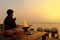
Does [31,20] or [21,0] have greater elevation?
[21,0]

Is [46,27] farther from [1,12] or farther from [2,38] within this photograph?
[2,38]

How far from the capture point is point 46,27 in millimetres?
4789

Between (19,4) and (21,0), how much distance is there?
0.15 m

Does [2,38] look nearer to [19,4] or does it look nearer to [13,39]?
[13,39]

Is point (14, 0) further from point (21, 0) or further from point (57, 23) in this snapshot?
point (57, 23)

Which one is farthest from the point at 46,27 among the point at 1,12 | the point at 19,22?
the point at 1,12

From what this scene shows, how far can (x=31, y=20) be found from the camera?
16.1 ft

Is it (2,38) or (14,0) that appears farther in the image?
(14,0)

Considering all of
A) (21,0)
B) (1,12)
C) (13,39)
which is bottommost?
(13,39)

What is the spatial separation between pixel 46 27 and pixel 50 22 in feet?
0.73

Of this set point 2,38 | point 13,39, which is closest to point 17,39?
point 13,39

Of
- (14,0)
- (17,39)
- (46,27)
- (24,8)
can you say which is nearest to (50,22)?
(46,27)

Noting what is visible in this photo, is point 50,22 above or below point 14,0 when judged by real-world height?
below

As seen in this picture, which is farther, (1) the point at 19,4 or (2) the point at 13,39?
(1) the point at 19,4
